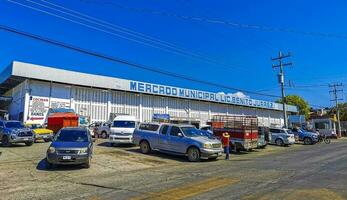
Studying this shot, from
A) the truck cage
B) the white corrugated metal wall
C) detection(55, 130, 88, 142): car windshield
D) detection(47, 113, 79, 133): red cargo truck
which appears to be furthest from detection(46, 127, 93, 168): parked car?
the white corrugated metal wall

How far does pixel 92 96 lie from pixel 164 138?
23269mm

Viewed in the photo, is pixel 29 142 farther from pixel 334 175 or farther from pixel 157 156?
pixel 334 175

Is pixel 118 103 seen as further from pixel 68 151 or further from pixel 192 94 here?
pixel 68 151

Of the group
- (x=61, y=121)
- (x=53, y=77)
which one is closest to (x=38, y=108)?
(x=53, y=77)

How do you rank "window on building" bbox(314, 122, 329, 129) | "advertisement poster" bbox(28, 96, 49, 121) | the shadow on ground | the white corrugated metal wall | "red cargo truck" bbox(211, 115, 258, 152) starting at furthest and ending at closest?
"window on building" bbox(314, 122, 329, 129)
the white corrugated metal wall
"advertisement poster" bbox(28, 96, 49, 121)
"red cargo truck" bbox(211, 115, 258, 152)
the shadow on ground

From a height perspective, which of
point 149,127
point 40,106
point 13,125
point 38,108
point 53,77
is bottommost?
point 149,127

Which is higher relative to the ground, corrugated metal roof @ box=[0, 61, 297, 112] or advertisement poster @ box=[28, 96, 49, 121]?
corrugated metal roof @ box=[0, 61, 297, 112]

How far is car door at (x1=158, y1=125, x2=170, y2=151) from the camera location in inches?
788

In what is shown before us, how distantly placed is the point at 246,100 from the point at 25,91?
42954 millimetres

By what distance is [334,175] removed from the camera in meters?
12.5

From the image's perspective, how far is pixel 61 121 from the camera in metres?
30.6

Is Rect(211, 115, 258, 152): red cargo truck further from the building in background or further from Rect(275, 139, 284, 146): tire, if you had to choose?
the building in background

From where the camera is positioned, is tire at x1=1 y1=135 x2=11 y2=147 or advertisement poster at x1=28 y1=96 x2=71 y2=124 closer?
tire at x1=1 y1=135 x2=11 y2=147

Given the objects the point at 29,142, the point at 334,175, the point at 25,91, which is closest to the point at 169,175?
the point at 334,175
